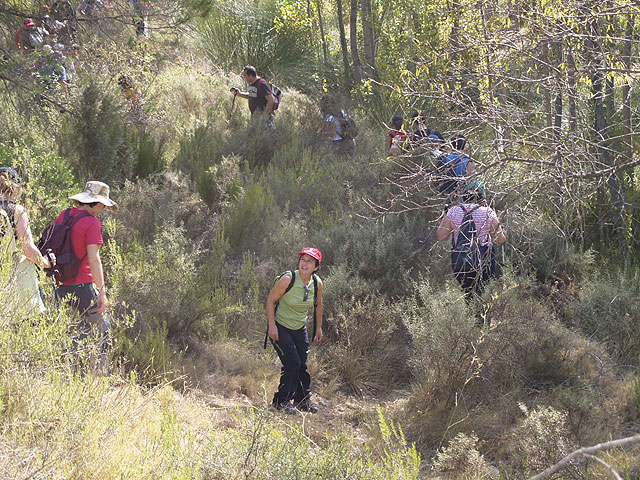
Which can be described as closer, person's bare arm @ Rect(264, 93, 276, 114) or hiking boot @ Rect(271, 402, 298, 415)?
hiking boot @ Rect(271, 402, 298, 415)

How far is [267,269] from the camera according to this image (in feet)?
25.4

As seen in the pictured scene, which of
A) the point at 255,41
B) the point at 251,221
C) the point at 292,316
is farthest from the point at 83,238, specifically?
the point at 255,41

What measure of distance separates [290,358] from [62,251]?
1.94m

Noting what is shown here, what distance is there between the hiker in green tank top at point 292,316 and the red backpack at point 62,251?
1.51 m

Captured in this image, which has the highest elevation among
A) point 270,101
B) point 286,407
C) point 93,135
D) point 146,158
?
point 270,101

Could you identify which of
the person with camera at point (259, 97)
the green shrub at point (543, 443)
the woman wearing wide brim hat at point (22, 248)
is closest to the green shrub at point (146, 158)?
the person with camera at point (259, 97)

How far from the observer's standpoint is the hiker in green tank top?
553cm

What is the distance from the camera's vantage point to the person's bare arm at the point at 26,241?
4531 mm

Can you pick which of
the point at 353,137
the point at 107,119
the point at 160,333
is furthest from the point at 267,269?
the point at 353,137

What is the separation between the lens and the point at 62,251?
15.7 feet

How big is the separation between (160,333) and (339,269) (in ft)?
6.72

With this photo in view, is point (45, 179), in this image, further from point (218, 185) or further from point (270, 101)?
point (270, 101)

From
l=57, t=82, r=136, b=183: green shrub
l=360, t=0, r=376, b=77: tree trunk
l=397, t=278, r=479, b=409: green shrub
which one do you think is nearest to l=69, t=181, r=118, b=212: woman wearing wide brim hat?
l=397, t=278, r=479, b=409: green shrub

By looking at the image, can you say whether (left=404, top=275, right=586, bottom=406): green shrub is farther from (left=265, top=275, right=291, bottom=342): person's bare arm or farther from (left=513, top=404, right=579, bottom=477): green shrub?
(left=265, top=275, right=291, bottom=342): person's bare arm
